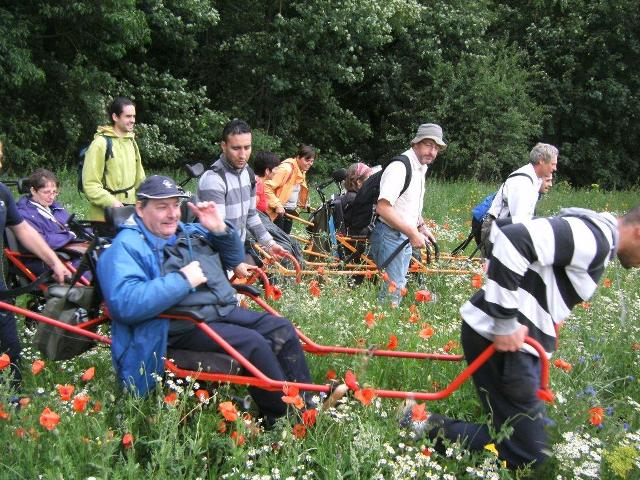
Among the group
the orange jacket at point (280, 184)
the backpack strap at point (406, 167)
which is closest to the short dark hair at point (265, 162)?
the orange jacket at point (280, 184)

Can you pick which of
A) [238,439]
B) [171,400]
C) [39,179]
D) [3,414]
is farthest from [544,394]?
[39,179]

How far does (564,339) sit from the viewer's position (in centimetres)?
475

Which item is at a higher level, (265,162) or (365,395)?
(365,395)

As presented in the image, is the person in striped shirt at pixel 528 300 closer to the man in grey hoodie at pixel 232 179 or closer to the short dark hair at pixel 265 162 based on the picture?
the man in grey hoodie at pixel 232 179

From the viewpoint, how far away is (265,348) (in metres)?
3.84

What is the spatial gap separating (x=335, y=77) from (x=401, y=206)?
726 inches

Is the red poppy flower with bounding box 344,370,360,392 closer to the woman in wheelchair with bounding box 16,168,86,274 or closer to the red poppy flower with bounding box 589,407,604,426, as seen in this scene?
the red poppy flower with bounding box 589,407,604,426

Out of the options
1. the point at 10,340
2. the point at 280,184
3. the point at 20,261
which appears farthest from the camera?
the point at 280,184

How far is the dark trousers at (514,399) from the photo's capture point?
338 centimetres

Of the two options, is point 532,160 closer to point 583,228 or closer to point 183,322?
point 583,228

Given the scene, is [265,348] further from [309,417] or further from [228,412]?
[228,412]

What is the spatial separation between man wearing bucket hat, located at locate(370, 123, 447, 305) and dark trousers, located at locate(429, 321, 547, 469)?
92.5 inches

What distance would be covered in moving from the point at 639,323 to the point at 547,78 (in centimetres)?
2434

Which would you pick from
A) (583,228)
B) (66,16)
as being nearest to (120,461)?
(583,228)
